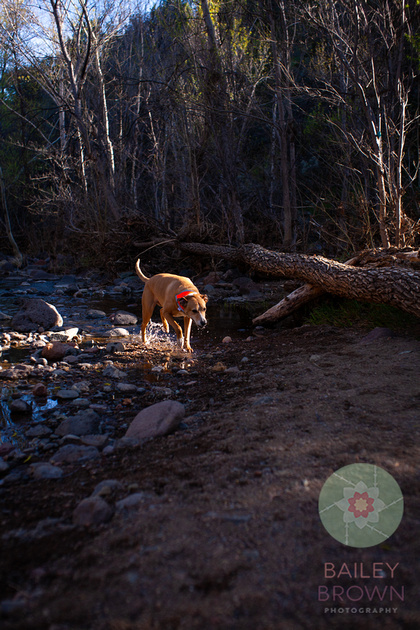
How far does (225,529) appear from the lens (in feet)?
6.33

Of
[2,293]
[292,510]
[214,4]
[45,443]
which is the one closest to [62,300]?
[2,293]

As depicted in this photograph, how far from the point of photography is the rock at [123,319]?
28.7 ft

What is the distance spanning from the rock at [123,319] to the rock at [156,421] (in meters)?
5.45

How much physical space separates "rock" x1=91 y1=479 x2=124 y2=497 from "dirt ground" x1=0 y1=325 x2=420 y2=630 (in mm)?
47

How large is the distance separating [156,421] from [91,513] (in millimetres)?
1229

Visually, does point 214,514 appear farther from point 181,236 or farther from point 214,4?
point 214,4

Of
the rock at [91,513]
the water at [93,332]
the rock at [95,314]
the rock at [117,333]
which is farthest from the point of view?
the rock at [95,314]

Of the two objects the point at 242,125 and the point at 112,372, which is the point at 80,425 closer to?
the point at 112,372

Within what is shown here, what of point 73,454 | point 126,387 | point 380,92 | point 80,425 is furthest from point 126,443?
point 380,92

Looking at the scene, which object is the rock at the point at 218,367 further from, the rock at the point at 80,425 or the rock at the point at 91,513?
the rock at the point at 91,513

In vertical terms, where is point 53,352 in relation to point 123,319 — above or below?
above

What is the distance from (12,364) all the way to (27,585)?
4.46 meters

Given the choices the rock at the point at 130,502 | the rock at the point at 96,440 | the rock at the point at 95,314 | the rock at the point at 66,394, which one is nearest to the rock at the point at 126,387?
the rock at the point at 66,394

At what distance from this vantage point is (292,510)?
2.03 meters
